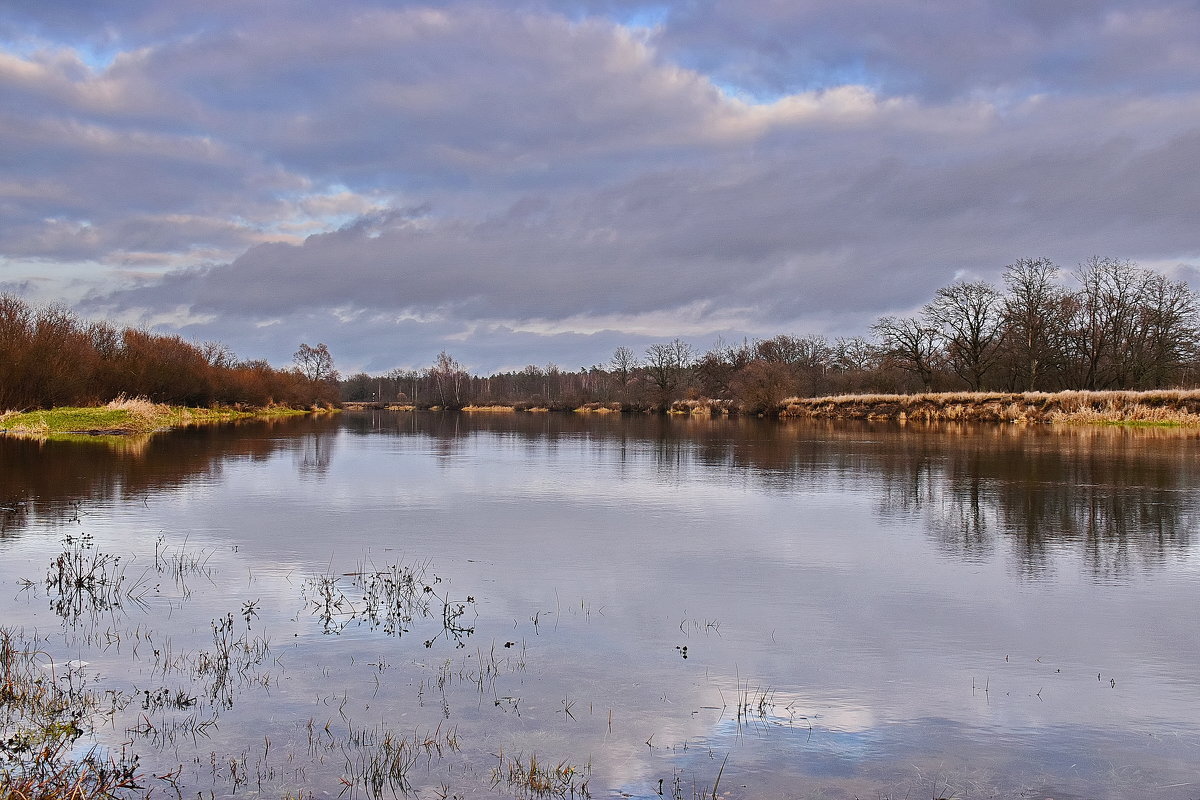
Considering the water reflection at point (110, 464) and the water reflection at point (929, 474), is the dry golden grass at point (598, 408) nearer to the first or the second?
the water reflection at point (929, 474)

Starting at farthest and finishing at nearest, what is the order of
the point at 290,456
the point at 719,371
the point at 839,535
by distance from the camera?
the point at 719,371 < the point at 290,456 < the point at 839,535

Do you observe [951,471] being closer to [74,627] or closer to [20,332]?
[74,627]

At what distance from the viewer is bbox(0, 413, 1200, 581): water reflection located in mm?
12046

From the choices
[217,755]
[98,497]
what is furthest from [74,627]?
[98,497]

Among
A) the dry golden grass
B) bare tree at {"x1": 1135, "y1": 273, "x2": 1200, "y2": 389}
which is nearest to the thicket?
the dry golden grass

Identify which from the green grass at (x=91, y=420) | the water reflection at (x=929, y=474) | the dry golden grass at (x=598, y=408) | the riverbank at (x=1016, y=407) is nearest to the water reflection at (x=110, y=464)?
the water reflection at (x=929, y=474)

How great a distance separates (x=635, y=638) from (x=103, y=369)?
45.9 m

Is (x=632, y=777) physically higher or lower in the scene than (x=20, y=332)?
lower

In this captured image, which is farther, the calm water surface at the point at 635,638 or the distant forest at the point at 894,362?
the distant forest at the point at 894,362

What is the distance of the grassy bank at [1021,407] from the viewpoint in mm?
44062

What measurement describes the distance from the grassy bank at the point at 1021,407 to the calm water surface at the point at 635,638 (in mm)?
33591

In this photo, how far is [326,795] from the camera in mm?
4527

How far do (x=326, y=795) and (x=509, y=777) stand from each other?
0.93m

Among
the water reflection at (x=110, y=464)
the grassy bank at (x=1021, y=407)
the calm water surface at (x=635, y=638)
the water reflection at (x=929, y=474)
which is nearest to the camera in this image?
the calm water surface at (x=635, y=638)
